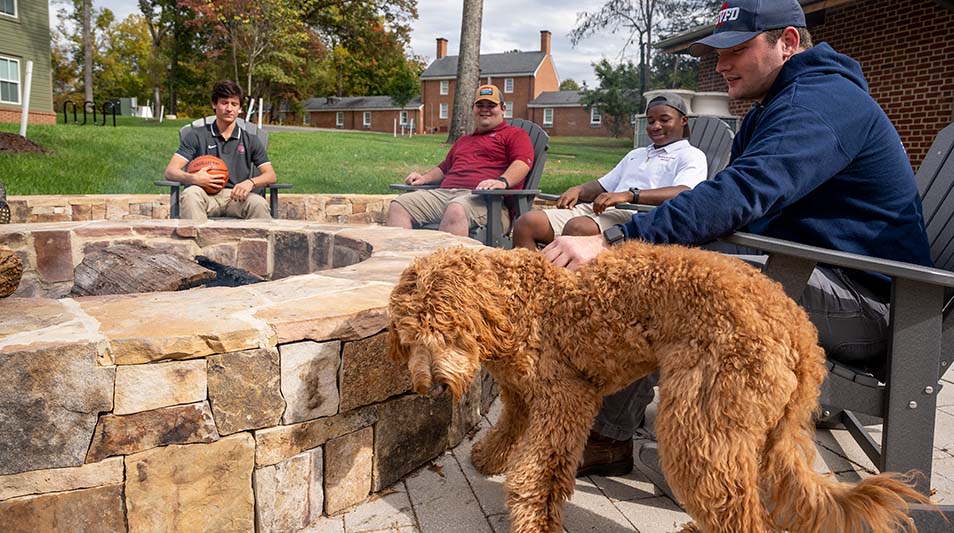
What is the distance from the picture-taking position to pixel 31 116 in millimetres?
20891

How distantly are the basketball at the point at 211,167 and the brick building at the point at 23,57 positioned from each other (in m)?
19.1

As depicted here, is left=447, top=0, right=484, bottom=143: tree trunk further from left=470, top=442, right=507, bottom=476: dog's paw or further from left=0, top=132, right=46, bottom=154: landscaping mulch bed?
left=470, top=442, right=507, bottom=476: dog's paw

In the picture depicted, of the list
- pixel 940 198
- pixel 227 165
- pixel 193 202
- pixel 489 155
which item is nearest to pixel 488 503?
pixel 940 198

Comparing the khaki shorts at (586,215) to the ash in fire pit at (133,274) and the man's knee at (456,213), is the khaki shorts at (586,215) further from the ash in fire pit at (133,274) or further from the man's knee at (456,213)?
the ash in fire pit at (133,274)

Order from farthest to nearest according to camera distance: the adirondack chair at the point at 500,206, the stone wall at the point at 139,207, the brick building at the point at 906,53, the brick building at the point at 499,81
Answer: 1. the brick building at the point at 499,81
2. the brick building at the point at 906,53
3. the stone wall at the point at 139,207
4. the adirondack chair at the point at 500,206

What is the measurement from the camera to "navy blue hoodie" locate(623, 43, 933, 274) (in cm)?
178

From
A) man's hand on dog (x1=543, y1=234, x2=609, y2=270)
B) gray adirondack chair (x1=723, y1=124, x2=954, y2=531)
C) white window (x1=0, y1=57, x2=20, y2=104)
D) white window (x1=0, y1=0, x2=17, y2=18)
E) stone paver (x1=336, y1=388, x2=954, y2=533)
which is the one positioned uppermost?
white window (x1=0, y1=0, x2=17, y2=18)

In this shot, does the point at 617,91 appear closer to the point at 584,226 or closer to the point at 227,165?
the point at 227,165

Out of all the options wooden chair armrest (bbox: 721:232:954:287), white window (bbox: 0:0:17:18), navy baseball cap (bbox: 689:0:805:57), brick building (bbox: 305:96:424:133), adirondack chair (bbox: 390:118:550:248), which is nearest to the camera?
wooden chair armrest (bbox: 721:232:954:287)

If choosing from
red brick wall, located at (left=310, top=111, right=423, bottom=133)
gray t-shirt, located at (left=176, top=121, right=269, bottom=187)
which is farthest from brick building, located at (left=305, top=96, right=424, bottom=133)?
gray t-shirt, located at (left=176, top=121, right=269, bottom=187)

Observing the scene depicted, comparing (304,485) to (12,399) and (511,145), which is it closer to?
(12,399)

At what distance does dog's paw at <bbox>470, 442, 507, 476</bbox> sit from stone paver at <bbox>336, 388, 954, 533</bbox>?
2cm

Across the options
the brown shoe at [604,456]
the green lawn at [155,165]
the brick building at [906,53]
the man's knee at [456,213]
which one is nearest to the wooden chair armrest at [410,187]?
the man's knee at [456,213]

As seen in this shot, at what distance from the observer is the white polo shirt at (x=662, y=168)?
399cm
